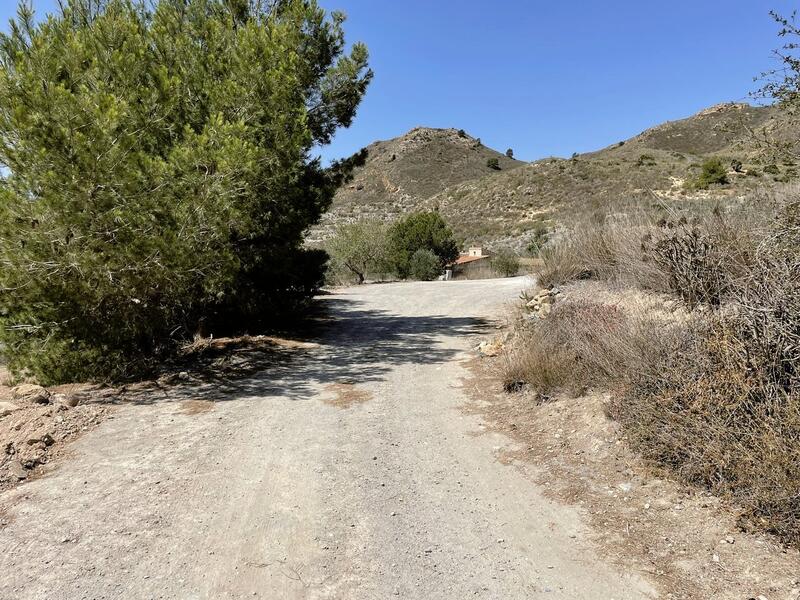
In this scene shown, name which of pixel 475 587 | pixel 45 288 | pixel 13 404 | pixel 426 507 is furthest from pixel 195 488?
pixel 45 288

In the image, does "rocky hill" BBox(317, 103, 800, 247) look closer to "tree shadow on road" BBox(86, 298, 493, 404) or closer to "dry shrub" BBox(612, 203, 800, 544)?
"tree shadow on road" BBox(86, 298, 493, 404)

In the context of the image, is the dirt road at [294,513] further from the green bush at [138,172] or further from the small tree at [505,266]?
the small tree at [505,266]

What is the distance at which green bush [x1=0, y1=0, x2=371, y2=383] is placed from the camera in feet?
22.6

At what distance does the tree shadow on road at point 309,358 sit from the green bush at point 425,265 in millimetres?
Result: 18315

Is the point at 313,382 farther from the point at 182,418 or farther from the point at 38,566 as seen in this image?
the point at 38,566

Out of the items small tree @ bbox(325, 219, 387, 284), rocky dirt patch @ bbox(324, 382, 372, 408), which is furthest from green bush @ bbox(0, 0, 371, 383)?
small tree @ bbox(325, 219, 387, 284)

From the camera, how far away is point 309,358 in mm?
11070

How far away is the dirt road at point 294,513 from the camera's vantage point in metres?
3.60

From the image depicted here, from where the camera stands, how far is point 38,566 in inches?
149

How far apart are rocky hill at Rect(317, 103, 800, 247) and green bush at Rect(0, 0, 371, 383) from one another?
19319 millimetres

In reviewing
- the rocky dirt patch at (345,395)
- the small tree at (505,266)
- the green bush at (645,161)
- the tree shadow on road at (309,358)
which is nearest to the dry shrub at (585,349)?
the rocky dirt patch at (345,395)

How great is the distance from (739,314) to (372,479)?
3.71m

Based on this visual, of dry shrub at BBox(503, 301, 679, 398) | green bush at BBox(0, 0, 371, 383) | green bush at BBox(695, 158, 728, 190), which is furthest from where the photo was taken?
green bush at BBox(695, 158, 728, 190)

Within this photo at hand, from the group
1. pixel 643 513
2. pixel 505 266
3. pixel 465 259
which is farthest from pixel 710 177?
pixel 643 513
